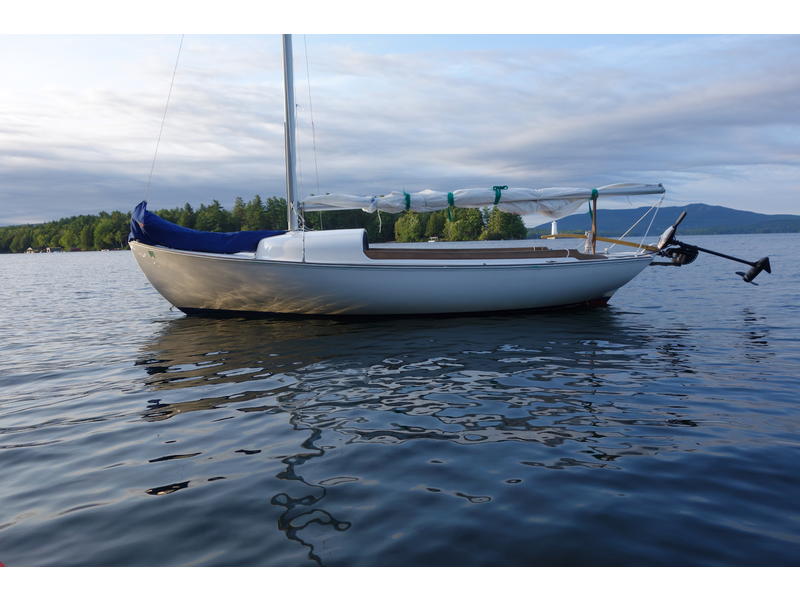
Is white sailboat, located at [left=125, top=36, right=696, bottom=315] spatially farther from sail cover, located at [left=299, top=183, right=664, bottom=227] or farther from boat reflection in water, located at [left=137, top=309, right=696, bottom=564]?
boat reflection in water, located at [left=137, top=309, right=696, bottom=564]

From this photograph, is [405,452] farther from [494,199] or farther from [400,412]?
[494,199]

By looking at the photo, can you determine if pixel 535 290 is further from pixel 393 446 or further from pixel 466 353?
pixel 393 446

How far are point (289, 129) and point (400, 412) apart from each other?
9653 millimetres

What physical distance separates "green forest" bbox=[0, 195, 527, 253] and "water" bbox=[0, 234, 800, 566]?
172ft

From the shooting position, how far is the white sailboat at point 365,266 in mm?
12242

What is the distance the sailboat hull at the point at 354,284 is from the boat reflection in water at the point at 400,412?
4.17 feet

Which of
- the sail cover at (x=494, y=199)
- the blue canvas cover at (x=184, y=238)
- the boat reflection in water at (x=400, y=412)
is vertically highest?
the sail cover at (x=494, y=199)

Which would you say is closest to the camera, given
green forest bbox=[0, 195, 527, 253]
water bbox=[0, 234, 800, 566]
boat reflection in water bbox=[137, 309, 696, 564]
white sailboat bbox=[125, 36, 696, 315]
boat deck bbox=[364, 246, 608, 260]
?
water bbox=[0, 234, 800, 566]

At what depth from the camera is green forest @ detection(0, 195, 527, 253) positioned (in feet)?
318

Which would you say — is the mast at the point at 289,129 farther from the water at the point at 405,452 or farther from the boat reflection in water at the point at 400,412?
the water at the point at 405,452

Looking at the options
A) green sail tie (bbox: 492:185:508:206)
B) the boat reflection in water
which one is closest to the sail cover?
green sail tie (bbox: 492:185:508:206)

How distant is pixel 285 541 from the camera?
354 centimetres

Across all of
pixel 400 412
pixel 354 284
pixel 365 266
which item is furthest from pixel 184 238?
pixel 400 412

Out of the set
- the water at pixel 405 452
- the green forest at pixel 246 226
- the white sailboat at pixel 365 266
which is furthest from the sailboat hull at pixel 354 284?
the green forest at pixel 246 226
